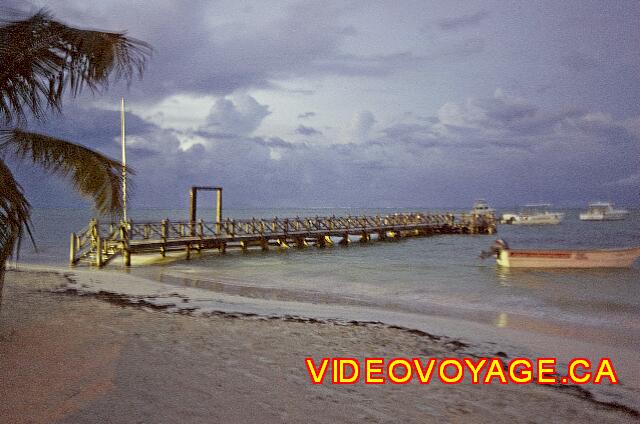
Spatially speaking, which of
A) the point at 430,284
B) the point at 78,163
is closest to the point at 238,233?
the point at 430,284

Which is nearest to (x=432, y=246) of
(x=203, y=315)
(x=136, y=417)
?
(x=203, y=315)

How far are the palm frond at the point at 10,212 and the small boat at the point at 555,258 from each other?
2376cm

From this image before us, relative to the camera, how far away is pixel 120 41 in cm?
578

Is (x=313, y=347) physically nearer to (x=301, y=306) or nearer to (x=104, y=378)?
(x=104, y=378)

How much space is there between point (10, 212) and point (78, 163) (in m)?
1.26

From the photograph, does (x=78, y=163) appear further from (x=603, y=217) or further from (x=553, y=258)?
(x=603, y=217)

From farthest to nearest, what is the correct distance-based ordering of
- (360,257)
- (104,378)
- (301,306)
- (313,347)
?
(360,257) → (301,306) → (313,347) → (104,378)

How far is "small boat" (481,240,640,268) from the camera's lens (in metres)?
24.3

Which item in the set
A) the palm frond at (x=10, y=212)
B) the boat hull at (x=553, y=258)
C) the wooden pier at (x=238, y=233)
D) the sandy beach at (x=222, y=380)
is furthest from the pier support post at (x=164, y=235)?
the palm frond at (x=10, y=212)

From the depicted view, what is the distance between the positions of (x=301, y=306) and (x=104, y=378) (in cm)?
729

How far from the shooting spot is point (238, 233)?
100ft

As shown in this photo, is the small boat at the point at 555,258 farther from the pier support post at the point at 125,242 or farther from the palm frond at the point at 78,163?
the palm frond at the point at 78,163

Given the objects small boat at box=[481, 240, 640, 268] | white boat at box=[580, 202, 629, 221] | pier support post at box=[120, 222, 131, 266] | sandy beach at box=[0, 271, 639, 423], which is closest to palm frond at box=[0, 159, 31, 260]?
sandy beach at box=[0, 271, 639, 423]

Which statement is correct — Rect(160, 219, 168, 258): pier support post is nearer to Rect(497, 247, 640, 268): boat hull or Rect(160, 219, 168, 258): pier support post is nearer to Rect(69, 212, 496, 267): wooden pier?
Rect(69, 212, 496, 267): wooden pier
